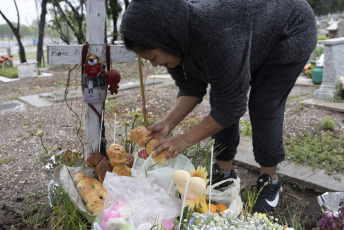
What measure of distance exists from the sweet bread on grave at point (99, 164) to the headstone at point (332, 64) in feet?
11.5

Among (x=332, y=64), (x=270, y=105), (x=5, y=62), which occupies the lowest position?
(x=5, y=62)

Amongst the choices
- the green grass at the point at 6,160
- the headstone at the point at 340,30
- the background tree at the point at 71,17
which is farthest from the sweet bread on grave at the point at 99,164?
the headstone at the point at 340,30

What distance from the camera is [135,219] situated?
4.76 feet

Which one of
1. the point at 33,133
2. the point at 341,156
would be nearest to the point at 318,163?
the point at 341,156

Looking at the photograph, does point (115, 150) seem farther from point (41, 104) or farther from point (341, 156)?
point (41, 104)

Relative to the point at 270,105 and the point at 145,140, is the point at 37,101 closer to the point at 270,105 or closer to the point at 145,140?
the point at 145,140

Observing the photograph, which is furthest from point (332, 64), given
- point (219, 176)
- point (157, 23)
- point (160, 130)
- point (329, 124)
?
point (157, 23)

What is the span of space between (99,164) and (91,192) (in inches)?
7.9

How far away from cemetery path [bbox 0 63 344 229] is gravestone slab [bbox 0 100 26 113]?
161mm

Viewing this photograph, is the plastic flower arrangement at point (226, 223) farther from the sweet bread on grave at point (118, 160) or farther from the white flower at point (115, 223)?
the sweet bread on grave at point (118, 160)

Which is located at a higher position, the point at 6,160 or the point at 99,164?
the point at 99,164

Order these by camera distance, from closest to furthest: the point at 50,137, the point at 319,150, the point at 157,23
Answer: the point at 157,23 < the point at 319,150 < the point at 50,137

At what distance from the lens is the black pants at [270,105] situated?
1702mm

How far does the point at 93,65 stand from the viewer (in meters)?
1.79
